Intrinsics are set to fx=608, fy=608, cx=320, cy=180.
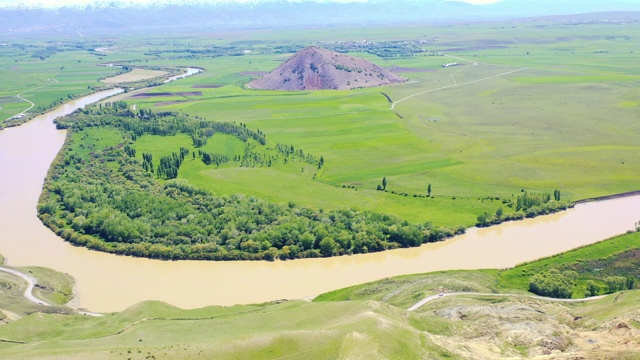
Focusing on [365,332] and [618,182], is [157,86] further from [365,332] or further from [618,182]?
[365,332]

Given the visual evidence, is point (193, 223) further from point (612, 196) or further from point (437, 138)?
point (612, 196)

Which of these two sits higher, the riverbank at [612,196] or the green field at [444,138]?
→ the green field at [444,138]

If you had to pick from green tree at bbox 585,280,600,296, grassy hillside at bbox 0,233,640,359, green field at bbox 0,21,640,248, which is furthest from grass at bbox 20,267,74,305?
green tree at bbox 585,280,600,296

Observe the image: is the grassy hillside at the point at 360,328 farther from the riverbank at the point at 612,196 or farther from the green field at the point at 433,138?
the riverbank at the point at 612,196

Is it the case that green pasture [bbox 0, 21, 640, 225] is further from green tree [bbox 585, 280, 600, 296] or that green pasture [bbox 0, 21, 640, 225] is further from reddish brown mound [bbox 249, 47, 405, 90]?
green tree [bbox 585, 280, 600, 296]

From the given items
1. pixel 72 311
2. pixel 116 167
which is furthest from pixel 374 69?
pixel 72 311

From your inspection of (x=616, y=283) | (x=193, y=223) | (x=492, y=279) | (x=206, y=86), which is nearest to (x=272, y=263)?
(x=193, y=223)

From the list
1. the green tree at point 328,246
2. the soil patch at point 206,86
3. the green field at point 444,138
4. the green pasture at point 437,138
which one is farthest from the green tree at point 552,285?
the soil patch at point 206,86
